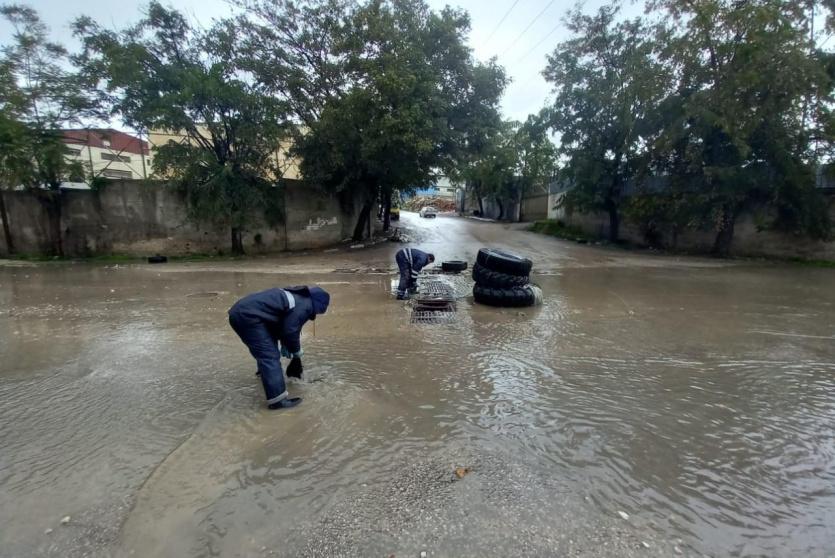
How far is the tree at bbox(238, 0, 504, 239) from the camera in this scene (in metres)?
13.0

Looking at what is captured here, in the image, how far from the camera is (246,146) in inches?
566

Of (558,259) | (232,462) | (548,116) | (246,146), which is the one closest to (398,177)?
(246,146)

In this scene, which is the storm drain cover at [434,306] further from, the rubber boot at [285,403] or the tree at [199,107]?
the tree at [199,107]

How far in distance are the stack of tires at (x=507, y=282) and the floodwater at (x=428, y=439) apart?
92 centimetres

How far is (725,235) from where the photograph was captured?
1498 centimetres

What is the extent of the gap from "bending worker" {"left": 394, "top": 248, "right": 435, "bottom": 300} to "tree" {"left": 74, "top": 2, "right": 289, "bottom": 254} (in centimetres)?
860

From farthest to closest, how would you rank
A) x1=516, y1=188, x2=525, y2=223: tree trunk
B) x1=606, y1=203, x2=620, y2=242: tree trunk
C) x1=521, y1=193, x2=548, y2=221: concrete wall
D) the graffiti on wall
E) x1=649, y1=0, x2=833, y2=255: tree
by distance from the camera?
x1=516, y1=188, x2=525, y2=223: tree trunk, x1=521, y1=193, x2=548, y2=221: concrete wall, x1=606, y1=203, x2=620, y2=242: tree trunk, the graffiti on wall, x1=649, y1=0, x2=833, y2=255: tree

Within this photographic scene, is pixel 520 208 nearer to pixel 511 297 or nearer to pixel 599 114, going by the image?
pixel 599 114

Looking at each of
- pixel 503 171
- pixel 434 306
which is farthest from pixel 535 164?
pixel 434 306

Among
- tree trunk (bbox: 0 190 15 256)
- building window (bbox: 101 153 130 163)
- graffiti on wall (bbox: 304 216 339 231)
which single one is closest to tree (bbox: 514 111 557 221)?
graffiti on wall (bbox: 304 216 339 231)

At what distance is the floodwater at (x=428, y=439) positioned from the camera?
2354mm

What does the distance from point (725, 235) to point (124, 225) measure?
69.0 feet

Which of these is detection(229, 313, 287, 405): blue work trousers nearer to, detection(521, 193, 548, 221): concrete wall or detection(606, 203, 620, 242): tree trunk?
detection(606, 203, 620, 242): tree trunk

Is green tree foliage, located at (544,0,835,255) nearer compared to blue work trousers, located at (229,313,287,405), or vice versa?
blue work trousers, located at (229,313,287,405)
